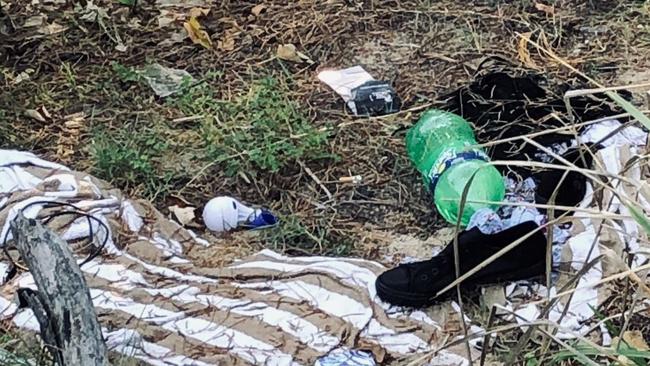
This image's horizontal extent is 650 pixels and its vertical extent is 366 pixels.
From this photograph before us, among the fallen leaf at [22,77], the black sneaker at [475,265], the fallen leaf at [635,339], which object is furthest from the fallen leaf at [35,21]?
the fallen leaf at [635,339]

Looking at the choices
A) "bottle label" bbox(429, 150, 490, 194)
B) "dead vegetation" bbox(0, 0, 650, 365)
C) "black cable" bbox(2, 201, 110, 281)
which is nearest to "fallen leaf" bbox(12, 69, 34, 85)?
"dead vegetation" bbox(0, 0, 650, 365)

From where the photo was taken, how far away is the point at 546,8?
12.5 feet

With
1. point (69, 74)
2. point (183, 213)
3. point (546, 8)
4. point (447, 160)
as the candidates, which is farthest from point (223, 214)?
point (546, 8)

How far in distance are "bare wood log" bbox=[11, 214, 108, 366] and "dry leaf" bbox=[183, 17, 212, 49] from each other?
1.78m

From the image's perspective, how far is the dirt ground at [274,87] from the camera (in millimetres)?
3059

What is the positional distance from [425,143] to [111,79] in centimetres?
115

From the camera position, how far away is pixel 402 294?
8.30 feet

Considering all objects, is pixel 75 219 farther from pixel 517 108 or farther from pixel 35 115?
pixel 517 108

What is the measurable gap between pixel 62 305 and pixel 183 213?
99cm

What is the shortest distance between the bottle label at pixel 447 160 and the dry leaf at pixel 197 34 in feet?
3.82

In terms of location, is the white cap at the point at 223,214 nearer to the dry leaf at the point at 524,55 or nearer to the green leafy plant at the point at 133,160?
the green leafy plant at the point at 133,160

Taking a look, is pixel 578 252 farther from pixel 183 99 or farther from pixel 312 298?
pixel 183 99

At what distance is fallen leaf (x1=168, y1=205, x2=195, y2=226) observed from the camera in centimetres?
294

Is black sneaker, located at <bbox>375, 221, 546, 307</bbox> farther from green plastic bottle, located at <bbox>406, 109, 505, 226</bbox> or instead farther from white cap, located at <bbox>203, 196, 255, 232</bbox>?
white cap, located at <bbox>203, 196, 255, 232</bbox>
